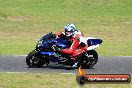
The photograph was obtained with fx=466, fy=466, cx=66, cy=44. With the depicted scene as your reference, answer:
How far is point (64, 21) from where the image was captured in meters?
35.6

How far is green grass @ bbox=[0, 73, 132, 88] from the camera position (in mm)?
12500

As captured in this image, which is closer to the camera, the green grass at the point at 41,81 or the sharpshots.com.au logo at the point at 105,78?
the sharpshots.com.au logo at the point at 105,78

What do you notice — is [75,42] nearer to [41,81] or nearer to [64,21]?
[41,81]

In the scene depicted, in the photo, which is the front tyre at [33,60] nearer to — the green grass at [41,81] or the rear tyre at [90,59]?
the rear tyre at [90,59]

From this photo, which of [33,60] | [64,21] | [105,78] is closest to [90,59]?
[33,60]

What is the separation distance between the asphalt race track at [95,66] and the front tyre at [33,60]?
197 millimetres

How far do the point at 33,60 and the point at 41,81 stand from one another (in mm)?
3155

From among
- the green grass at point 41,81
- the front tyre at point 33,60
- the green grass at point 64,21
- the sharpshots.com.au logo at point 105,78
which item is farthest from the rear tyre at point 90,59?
the sharpshots.com.au logo at point 105,78

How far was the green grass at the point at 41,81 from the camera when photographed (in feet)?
41.0

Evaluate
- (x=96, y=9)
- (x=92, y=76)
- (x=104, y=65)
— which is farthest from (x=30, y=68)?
A: (x=96, y=9)

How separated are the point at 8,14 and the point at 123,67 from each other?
2166 centimetres

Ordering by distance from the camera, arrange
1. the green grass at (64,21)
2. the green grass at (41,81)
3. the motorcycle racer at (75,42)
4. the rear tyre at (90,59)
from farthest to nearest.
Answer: the green grass at (64,21) < the rear tyre at (90,59) < the motorcycle racer at (75,42) < the green grass at (41,81)

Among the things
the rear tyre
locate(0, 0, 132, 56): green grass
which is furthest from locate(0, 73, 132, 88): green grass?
locate(0, 0, 132, 56): green grass

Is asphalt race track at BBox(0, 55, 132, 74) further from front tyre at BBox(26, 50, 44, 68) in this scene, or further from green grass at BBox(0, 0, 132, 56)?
green grass at BBox(0, 0, 132, 56)
